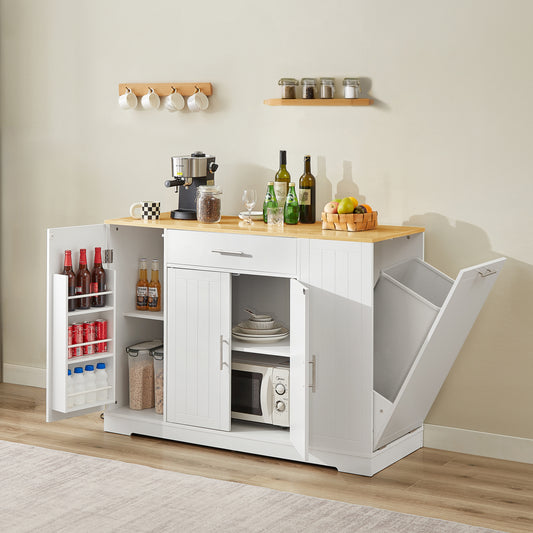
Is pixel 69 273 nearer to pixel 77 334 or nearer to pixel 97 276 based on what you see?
pixel 97 276

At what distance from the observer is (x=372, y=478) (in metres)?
3.57

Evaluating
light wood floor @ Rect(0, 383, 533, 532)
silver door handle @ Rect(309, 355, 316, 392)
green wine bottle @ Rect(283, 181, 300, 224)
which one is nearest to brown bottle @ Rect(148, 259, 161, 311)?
light wood floor @ Rect(0, 383, 533, 532)

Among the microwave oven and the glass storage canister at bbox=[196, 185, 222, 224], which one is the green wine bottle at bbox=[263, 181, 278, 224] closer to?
the glass storage canister at bbox=[196, 185, 222, 224]

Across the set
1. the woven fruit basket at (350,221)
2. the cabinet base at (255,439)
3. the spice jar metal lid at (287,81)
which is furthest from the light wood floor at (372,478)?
the spice jar metal lid at (287,81)

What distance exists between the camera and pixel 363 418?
3.57 m

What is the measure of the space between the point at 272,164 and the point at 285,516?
71.8 inches

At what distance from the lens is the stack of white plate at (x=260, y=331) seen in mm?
3934

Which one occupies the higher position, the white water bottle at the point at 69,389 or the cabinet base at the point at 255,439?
the white water bottle at the point at 69,389

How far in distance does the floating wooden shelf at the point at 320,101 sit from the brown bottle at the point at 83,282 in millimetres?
1168

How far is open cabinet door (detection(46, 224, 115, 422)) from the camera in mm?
3914

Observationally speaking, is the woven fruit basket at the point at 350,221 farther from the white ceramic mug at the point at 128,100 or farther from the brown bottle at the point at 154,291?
the white ceramic mug at the point at 128,100

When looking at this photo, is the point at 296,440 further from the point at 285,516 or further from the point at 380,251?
the point at 380,251

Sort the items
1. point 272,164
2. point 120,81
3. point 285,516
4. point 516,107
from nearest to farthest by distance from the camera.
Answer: point 285,516 → point 516,107 → point 272,164 → point 120,81

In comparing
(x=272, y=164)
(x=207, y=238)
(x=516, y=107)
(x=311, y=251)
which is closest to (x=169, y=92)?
(x=272, y=164)
